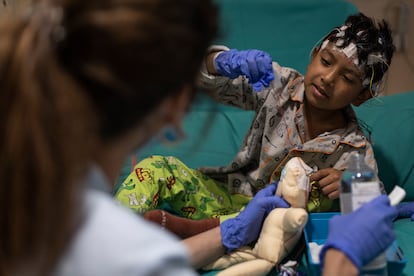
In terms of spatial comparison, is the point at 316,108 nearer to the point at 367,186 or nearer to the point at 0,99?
the point at 367,186

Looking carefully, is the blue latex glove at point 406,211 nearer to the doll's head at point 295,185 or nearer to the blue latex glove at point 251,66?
the doll's head at point 295,185

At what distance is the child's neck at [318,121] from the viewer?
1595 millimetres

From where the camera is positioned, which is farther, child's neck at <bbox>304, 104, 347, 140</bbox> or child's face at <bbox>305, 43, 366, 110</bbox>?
child's neck at <bbox>304, 104, 347, 140</bbox>

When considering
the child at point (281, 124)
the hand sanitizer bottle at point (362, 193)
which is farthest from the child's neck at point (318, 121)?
the hand sanitizer bottle at point (362, 193)

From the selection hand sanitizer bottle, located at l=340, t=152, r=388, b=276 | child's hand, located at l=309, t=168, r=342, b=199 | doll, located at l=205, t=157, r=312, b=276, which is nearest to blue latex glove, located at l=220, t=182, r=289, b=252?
doll, located at l=205, t=157, r=312, b=276

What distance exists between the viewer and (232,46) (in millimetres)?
2188

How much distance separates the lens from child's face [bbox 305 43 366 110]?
1462mm

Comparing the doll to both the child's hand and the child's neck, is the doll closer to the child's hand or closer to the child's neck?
the child's hand

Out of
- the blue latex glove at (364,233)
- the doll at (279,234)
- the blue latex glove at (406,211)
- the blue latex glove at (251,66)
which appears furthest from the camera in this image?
the blue latex glove at (406,211)

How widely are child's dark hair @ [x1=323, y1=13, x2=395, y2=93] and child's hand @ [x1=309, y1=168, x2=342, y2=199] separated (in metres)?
0.27

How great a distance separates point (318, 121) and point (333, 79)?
182mm

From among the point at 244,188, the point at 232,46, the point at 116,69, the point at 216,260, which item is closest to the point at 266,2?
the point at 232,46

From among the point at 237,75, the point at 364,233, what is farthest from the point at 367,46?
the point at 364,233

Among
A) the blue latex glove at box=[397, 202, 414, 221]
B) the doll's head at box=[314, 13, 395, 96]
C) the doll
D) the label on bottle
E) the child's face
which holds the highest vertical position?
the doll's head at box=[314, 13, 395, 96]
